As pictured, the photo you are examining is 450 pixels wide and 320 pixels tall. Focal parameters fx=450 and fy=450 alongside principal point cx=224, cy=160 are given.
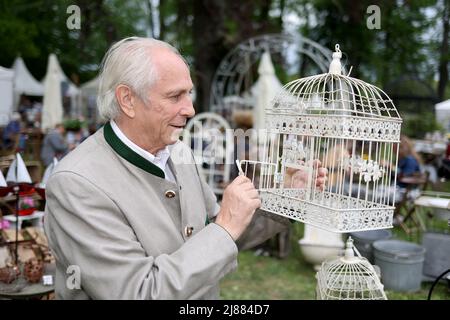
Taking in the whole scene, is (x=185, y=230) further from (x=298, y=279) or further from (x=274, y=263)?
(x=274, y=263)

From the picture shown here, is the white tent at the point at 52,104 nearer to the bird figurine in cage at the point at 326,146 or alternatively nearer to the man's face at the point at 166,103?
the bird figurine in cage at the point at 326,146

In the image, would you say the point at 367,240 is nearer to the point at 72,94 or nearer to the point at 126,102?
the point at 126,102

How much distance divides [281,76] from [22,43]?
10894 millimetres

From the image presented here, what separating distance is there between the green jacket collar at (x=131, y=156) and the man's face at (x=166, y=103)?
0.08 metres

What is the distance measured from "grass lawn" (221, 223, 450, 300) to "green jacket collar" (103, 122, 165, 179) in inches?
131

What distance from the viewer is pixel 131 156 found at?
5.61 ft

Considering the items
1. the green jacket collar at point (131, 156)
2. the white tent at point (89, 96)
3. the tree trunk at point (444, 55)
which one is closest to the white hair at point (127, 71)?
the green jacket collar at point (131, 156)

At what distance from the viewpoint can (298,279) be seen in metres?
5.35

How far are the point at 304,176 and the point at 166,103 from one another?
84 cm

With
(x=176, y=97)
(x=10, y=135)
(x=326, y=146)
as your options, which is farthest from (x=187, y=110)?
(x=10, y=135)

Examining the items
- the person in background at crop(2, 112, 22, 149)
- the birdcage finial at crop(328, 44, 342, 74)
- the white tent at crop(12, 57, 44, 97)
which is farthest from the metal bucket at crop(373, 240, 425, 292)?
the white tent at crop(12, 57, 44, 97)

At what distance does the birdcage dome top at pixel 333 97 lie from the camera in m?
2.01

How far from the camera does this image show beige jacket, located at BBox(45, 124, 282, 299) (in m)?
1.47

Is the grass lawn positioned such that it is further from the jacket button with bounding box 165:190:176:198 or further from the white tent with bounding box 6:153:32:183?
the jacket button with bounding box 165:190:176:198
